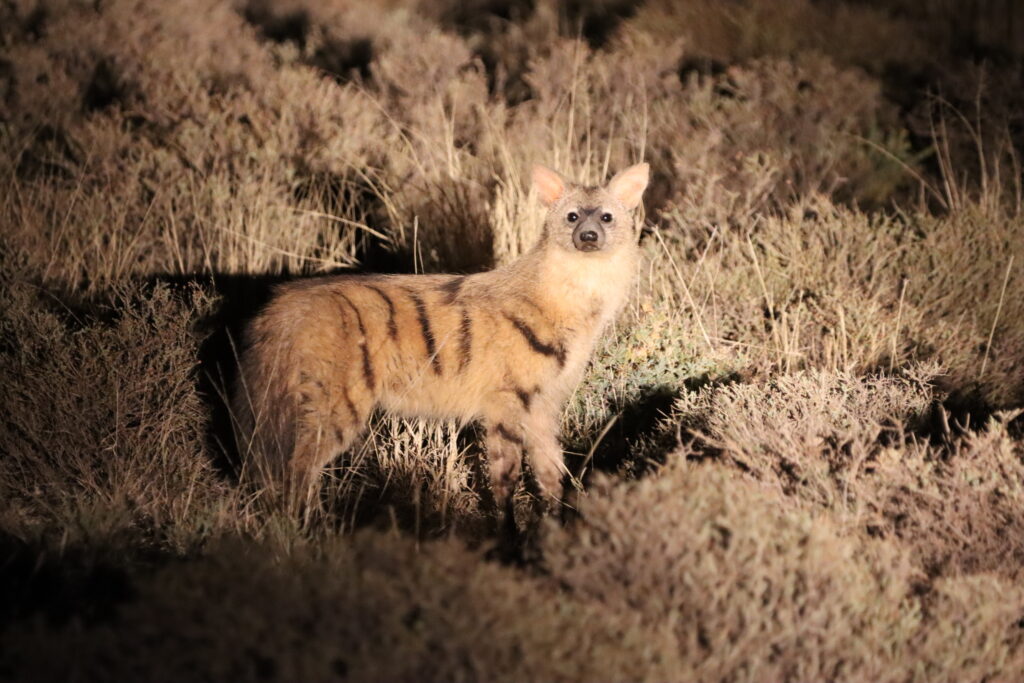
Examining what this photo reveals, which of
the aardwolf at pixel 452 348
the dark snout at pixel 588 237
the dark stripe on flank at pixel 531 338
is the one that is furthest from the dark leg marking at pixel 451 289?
the dark snout at pixel 588 237

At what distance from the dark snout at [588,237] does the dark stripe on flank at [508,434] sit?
89cm

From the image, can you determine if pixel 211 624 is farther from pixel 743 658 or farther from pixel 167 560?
pixel 743 658

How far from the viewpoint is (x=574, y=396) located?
16.4ft

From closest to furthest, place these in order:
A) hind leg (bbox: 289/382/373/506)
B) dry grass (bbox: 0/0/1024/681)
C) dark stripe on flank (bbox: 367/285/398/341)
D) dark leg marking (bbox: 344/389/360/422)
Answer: dry grass (bbox: 0/0/1024/681), hind leg (bbox: 289/382/373/506), dark leg marking (bbox: 344/389/360/422), dark stripe on flank (bbox: 367/285/398/341)

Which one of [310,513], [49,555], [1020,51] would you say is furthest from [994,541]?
[1020,51]

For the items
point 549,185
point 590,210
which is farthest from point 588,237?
point 549,185

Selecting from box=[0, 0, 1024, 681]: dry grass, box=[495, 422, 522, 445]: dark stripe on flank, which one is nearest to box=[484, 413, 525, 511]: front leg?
box=[495, 422, 522, 445]: dark stripe on flank

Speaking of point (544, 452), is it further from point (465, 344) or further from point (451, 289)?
point (451, 289)

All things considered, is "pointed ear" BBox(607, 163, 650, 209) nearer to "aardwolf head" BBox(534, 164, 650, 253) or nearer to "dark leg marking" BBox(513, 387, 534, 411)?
"aardwolf head" BBox(534, 164, 650, 253)

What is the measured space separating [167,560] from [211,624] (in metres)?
0.96

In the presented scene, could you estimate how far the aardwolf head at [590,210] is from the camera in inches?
175

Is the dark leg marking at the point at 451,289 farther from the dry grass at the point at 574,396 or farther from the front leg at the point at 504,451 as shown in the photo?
the dry grass at the point at 574,396

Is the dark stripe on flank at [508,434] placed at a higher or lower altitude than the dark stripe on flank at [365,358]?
lower

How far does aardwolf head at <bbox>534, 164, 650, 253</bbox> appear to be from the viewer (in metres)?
4.45
